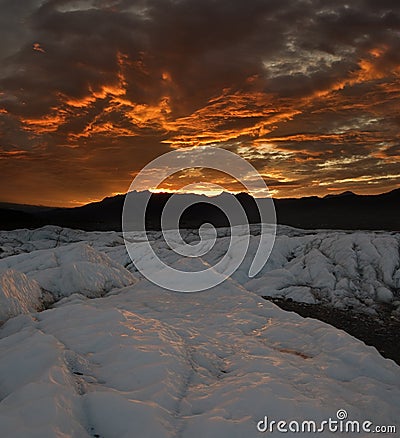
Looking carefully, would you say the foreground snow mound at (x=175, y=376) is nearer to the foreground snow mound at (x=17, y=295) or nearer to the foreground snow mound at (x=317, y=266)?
the foreground snow mound at (x=17, y=295)

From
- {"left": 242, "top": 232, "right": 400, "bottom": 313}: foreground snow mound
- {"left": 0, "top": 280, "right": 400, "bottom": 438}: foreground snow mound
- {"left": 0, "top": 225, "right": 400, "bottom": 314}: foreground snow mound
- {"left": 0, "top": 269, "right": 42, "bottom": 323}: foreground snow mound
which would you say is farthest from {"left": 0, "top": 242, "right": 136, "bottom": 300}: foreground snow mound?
{"left": 242, "top": 232, "right": 400, "bottom": 313}: foreground snow mound

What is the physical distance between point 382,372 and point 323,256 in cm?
3519

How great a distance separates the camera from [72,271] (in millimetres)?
18891

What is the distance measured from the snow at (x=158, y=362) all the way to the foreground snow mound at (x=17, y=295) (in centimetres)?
6

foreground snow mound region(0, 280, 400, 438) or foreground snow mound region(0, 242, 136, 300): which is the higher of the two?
foreground snow mound region(0, 242, 136, 300)

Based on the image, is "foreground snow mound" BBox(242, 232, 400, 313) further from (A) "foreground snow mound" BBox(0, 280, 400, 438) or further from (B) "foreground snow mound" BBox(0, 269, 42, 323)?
(B) "foreground snow mound" BBox(0, 269, 42, 323)

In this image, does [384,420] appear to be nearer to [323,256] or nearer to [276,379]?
[276,379]

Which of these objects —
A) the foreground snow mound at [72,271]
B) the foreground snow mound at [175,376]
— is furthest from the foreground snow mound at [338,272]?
the foreground snow mound at [175,376]

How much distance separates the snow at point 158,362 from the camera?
24.1 feet

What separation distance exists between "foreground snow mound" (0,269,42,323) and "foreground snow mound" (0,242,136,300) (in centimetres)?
113

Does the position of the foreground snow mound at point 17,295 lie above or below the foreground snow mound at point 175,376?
above

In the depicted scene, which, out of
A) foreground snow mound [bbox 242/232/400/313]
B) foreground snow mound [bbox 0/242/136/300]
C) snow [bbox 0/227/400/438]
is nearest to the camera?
snow [bbox 0/227/400/438]

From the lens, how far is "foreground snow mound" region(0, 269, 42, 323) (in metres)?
13.4

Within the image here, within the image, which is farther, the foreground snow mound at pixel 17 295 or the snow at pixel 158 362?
the foreground snow mound at pixel 17 295
